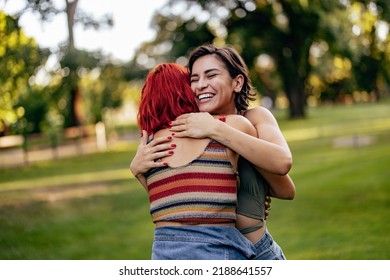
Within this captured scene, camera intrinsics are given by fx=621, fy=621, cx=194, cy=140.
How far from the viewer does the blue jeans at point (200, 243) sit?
1.79 m

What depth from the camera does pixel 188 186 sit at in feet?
5.81

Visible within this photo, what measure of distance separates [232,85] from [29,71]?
14.0ft

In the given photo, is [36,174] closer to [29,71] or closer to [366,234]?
[29,71]

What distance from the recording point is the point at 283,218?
7.45 m

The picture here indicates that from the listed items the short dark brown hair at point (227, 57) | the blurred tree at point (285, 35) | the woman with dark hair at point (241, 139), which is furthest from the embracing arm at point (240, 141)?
the blurred tree at point (285, 35)

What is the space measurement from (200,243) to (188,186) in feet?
0.56

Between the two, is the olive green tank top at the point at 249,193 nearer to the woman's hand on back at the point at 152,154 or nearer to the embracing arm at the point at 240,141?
the embracing arm at the point at 240,141

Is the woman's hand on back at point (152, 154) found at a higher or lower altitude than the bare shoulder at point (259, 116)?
lower

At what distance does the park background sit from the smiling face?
2.93 m

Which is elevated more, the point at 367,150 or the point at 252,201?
the point at 252,201

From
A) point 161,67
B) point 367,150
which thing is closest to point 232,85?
point 161,67

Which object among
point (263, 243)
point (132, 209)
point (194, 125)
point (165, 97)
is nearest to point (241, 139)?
point (194, 125)

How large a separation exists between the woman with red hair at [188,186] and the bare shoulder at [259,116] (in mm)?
93

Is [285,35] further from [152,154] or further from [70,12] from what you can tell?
[152,154]
